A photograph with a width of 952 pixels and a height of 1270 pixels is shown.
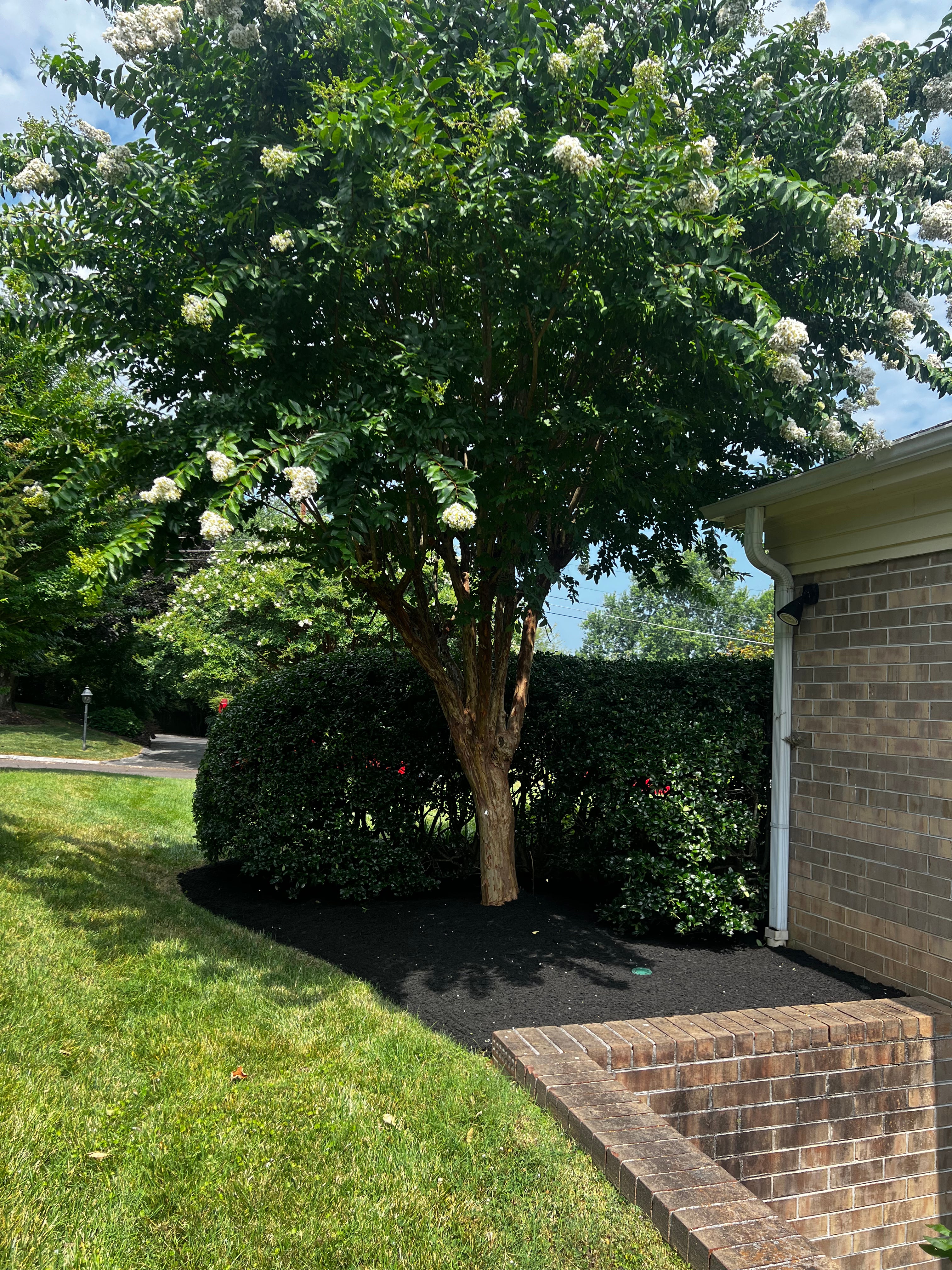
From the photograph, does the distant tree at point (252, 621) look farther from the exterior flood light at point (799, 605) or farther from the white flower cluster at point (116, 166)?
the white flower cluster at point (116, 166)

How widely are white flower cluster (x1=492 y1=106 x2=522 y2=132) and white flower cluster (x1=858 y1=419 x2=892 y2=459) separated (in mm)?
2354

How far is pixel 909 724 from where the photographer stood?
4.52 metres

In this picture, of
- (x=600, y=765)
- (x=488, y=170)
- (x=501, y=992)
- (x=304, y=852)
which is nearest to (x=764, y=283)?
(x=488, y=170)

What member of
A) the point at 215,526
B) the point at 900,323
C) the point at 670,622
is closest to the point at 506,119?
the point at 215,526

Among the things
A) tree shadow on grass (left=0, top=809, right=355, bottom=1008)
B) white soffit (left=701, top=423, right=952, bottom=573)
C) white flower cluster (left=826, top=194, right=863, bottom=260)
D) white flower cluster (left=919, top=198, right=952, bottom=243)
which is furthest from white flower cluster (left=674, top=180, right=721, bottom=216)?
tree shadow on grass (left=0, top=809, right=355, bottom=1008)

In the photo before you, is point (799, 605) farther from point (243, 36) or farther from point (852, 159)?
point (243, 36)

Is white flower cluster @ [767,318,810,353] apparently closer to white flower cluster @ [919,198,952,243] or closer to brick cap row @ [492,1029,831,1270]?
white flower cluster @ [919,198,952,243]

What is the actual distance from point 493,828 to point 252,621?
1214 cm

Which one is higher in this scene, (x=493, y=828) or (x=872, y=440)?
(x=872, y=440)

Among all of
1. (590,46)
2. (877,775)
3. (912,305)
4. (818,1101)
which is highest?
(590,46)

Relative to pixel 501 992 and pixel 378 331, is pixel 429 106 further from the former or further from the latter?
pixel 501 992

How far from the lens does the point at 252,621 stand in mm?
16828

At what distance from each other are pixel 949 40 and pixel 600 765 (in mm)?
5163

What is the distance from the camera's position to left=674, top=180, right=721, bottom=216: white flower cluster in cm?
411
